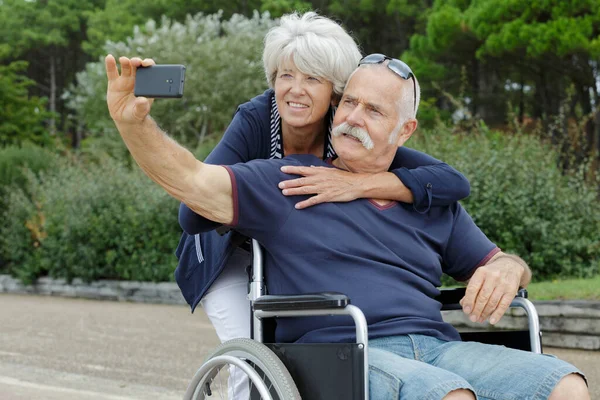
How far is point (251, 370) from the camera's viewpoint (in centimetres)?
257

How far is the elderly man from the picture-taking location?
2549 millimetres

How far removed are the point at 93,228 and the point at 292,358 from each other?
9.57m

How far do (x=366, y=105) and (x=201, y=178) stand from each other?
0.63m

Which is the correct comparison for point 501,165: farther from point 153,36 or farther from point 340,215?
point 153,36

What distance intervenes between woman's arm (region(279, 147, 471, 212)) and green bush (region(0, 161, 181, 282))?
8.10m

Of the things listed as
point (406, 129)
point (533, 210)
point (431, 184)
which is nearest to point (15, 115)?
point (533, 210)

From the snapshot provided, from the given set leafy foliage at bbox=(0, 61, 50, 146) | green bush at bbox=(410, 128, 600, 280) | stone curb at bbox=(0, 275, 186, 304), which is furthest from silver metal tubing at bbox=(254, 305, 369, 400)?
leafy foliage at bbox=(0, 61, 50, 146)

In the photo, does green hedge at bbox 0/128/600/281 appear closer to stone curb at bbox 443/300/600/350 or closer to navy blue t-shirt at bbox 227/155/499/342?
stone curb at bbox 443/300/600/350

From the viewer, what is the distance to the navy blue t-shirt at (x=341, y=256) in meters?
2.74

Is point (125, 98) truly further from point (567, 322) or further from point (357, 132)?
point (567, 322)

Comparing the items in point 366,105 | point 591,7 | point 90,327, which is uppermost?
point 591,7

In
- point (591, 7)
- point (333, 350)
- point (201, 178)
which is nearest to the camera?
point (333, 350)

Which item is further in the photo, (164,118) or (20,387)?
(164,118)

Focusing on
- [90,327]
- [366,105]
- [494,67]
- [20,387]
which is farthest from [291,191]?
[494,67]
